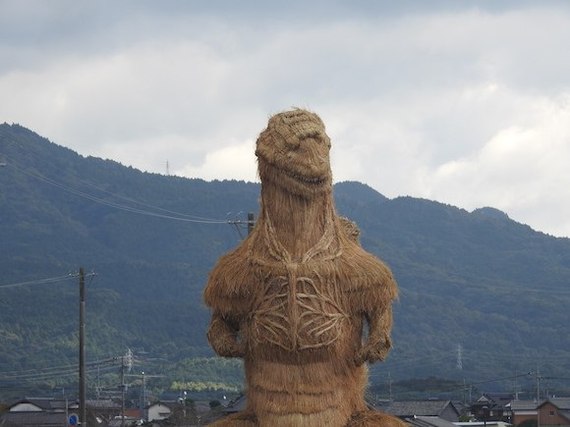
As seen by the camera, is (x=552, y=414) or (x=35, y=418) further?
(x=552, y=414)

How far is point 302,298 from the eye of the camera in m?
10.9

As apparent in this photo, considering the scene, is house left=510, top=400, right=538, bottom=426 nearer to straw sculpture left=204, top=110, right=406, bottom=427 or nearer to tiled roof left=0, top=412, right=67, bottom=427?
tiled roof left=0, top=412, right=67, bottom=427

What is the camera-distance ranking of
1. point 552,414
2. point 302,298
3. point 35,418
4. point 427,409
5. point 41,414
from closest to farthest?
point 302,298 → point 427,409 → point 35,418 → point 41,414 → point 552,414

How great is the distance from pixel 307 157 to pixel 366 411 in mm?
1782

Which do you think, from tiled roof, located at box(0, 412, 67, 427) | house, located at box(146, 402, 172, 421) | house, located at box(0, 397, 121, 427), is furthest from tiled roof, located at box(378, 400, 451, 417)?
house, located at box(146, 402, 172, 421)

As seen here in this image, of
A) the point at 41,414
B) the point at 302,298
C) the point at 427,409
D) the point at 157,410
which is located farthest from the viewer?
the point at 157,410

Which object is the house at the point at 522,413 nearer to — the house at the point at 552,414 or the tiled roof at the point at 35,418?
the house at the point at 552,414

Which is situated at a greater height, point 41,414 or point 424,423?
point 424,423

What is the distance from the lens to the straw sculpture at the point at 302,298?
35.9 feet

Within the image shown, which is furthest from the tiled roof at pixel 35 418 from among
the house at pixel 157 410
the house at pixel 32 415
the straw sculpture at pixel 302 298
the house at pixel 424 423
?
the straw sculpture at pixel 302 298

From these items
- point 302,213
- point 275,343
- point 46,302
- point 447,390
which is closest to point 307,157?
point 302,213

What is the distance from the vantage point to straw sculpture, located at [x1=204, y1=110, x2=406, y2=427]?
10.9m

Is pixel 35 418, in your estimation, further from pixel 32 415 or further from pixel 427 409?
pixel 427 409

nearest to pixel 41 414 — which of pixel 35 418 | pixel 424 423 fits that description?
pixel 35 418
